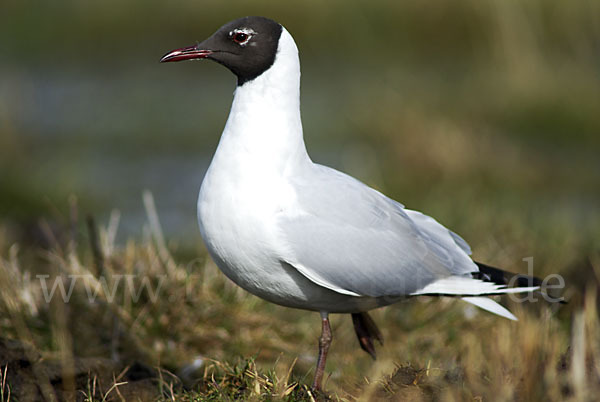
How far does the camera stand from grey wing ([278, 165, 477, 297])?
3.29m

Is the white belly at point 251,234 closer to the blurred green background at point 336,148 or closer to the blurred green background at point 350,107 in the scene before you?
the blurred green background at point 336,148

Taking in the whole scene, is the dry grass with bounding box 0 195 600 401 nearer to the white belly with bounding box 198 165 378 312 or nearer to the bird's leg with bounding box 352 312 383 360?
the bird's leg with bounding box 352 312 383 360

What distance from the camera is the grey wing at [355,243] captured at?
3.29 metres

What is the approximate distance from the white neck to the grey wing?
14 cm

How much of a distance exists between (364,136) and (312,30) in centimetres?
408

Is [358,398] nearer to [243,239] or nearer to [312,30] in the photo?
[243,239]

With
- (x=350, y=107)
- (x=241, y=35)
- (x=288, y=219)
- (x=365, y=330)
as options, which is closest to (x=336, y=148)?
(x=350, y=107)

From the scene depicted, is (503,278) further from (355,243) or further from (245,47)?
(245,47)

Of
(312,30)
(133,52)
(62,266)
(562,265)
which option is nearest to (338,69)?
(312,30)

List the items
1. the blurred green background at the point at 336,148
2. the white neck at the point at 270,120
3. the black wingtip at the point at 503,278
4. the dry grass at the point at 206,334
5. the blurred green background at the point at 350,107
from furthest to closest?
the blurred green background at the point at 350,107, the blurred green background at the point at 336,148, the black wingtip at the point at 503,278, the white neck at the point at 270,120, the dry grass at the point at 206,334

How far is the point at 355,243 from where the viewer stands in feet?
11.3

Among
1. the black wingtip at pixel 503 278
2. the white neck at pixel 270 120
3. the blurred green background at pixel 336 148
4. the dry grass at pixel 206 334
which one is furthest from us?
the blurred green background at pixel 336 148

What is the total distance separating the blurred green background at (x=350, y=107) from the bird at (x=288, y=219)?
2086mm

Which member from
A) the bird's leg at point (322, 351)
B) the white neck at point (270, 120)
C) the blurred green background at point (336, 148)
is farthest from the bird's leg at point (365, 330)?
the white neck at point (270, 120)
